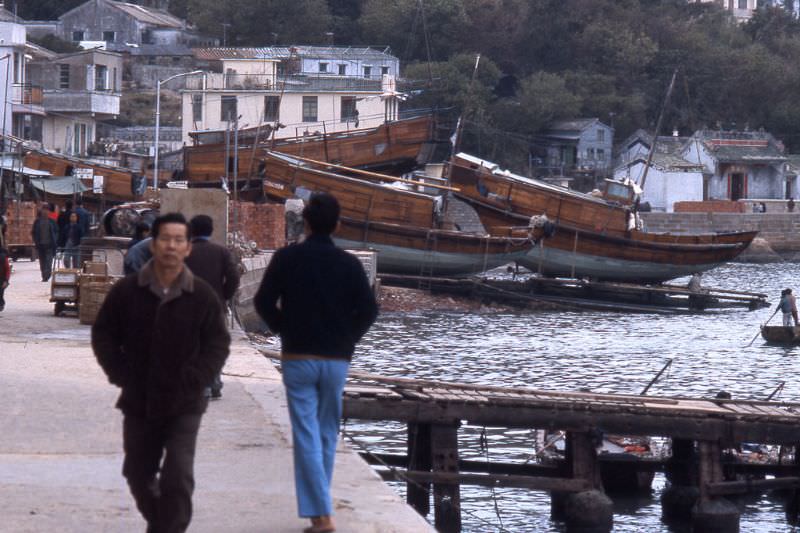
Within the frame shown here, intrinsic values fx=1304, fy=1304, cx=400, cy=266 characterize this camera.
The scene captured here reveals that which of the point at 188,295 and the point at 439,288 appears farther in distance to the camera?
the point at 439,288

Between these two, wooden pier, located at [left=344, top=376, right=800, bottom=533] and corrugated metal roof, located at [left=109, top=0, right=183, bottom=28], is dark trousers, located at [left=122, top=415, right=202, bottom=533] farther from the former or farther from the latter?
corrugated metal roof, located at [left=109, top=0, right=183, bottom=28]

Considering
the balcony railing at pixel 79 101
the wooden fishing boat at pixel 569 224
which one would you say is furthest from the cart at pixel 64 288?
the balcony railing at pixel 79 101

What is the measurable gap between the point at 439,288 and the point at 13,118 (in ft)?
76.6

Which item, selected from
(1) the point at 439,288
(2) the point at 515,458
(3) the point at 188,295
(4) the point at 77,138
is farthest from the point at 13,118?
(3) the point at 188,295

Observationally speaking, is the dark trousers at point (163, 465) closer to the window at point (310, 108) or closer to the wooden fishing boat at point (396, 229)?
the wooden fishing boat at point (396, 229)

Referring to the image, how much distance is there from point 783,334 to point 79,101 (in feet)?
121

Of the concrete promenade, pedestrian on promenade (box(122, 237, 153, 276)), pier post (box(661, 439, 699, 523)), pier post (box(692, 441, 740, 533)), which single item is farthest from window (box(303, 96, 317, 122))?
pedestrian on promenade (box(122, 237, 153, 276))

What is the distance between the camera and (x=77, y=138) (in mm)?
59719

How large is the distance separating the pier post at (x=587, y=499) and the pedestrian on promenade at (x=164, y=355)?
6.94 m

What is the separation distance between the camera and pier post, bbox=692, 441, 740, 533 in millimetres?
12328

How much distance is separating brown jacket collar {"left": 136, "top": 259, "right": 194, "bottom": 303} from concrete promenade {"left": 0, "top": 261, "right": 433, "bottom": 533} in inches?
A: 63.6

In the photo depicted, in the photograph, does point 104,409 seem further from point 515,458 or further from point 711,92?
point 711,92

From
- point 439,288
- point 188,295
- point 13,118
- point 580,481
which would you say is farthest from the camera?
point 13,118

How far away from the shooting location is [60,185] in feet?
134
